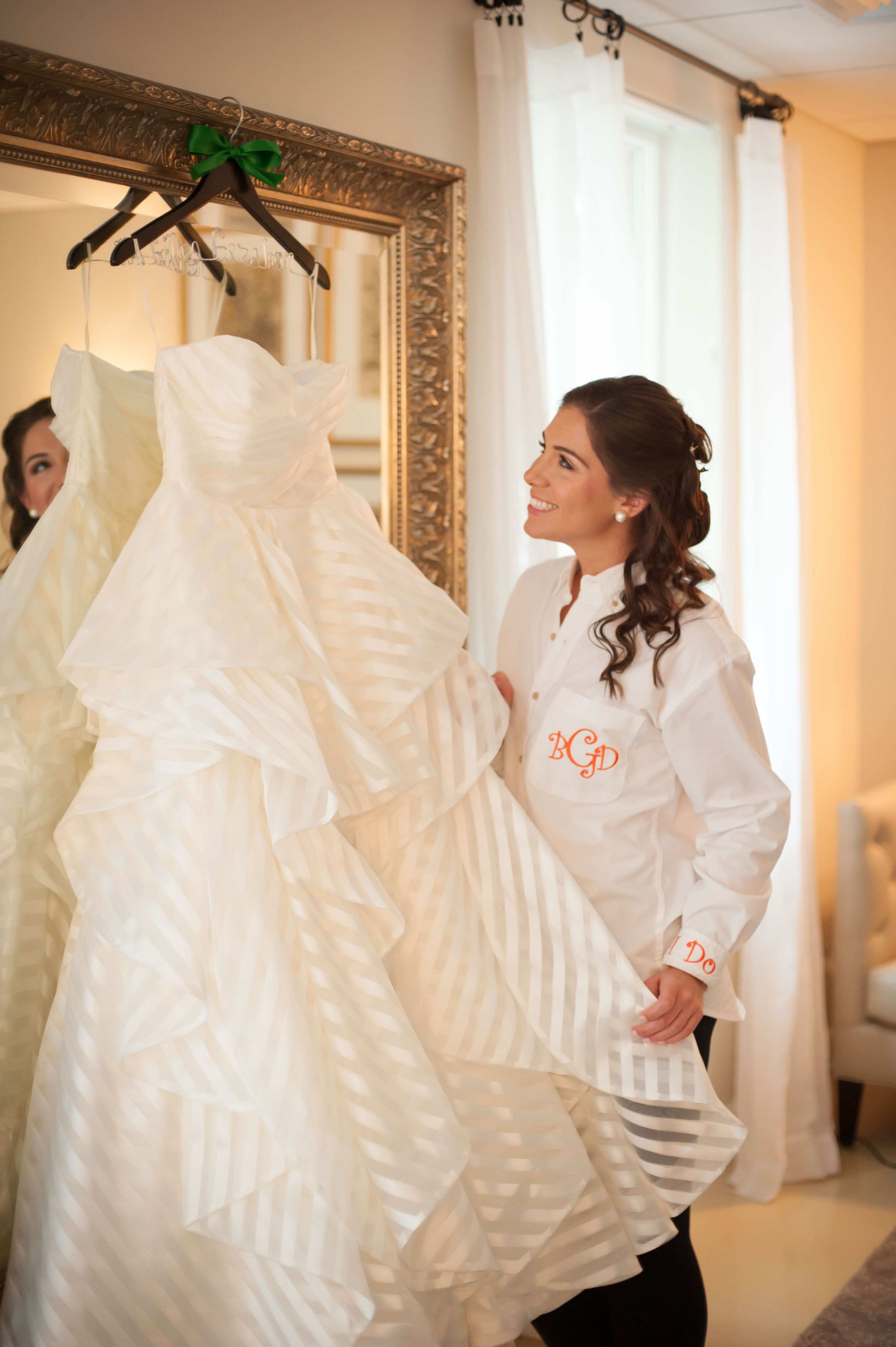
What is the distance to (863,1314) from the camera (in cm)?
220

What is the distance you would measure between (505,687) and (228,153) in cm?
86

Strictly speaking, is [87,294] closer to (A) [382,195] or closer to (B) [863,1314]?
(A) [382,195]

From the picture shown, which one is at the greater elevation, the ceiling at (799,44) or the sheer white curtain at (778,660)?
the ceiling at (799,44)

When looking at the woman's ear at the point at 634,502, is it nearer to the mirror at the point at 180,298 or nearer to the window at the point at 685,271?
the mirror at the point at 180,298

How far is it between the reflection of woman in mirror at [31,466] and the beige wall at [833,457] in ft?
7.03

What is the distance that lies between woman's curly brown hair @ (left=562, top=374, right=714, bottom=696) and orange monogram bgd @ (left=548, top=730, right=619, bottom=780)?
0.07 meters

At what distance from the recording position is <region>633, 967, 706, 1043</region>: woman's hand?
57.6 inches

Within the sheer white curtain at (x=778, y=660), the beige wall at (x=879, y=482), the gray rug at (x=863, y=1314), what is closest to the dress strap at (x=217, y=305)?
the sheer white curtain at (x=778, y=660)

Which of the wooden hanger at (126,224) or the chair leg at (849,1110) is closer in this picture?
the wooden hanger at (126,224)

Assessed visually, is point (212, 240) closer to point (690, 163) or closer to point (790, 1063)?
point (690, 163)

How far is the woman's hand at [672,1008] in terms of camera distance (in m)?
1.46

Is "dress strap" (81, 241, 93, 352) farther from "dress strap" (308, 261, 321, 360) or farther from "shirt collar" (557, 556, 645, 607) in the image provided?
"shirt collar" (557, 556, 645, 607)

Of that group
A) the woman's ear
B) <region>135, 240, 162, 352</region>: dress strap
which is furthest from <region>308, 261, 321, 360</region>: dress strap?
the woman's ear

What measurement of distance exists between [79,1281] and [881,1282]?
5.83 ft
